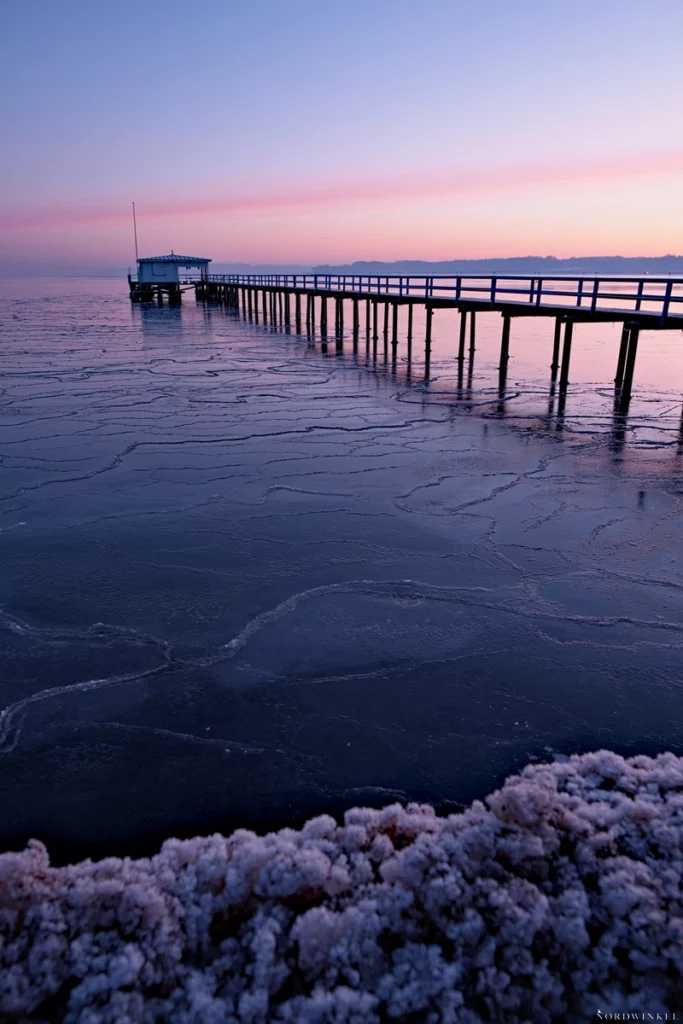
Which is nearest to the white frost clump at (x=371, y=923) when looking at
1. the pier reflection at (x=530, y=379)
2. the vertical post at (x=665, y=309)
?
the pier reflection at (x=530, y=379)

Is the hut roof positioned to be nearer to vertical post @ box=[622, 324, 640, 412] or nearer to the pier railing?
the pier railing

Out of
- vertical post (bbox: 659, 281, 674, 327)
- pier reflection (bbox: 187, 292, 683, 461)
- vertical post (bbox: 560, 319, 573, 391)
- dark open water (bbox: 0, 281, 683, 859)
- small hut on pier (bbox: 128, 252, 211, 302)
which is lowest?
dark open water (bbox: 0, 281, 683, 859)

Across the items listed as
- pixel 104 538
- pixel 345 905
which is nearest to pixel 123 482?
pixel 104 538

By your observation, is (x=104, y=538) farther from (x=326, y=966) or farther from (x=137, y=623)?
(x=326, y=966)

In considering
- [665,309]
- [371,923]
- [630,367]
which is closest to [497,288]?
[630,367]

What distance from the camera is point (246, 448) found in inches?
366

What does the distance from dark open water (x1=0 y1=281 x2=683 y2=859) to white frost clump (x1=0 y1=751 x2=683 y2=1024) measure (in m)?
0.37

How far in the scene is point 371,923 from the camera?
90.6 inches

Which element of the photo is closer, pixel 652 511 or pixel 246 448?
pixel 652 511

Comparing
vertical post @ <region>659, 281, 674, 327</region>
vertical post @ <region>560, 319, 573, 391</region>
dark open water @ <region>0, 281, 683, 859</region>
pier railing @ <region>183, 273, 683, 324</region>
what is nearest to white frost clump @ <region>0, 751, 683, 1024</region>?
dark open water @ <region>0, 281, 683, 859</region>

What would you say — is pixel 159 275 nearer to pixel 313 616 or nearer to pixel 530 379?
pixel 530 379

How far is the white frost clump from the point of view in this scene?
81.4 inches

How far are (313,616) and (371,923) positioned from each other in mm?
2519

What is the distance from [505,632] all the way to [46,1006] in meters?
3.29
